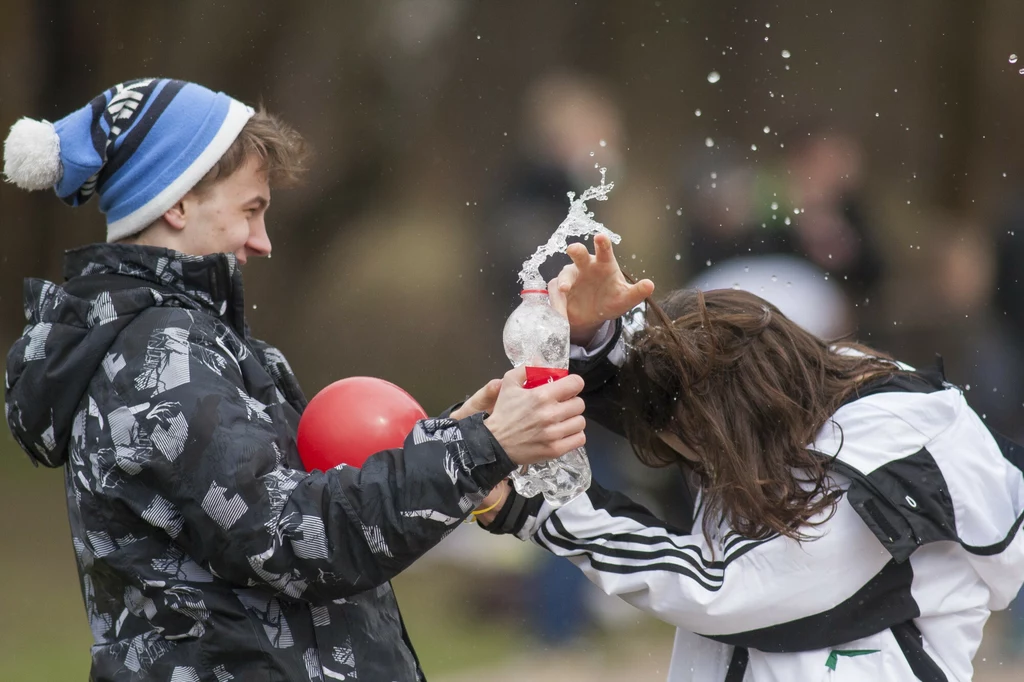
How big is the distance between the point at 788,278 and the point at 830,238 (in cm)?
113

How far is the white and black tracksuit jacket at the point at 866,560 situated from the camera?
226 cm

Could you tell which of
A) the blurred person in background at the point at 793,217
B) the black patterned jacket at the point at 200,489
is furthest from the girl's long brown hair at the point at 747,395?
the blurred person in background at the point at 793,217

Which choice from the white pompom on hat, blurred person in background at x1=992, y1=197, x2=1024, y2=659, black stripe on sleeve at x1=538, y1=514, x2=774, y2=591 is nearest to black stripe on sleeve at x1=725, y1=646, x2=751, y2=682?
black stripe on sleeve at x1=538, y1=514, x2=774, y2=591

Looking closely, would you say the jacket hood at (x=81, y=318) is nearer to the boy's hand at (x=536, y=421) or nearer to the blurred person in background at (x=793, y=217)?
the boy's hand at (x=536, y=421)

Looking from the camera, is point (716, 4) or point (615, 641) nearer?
point (615, 641)

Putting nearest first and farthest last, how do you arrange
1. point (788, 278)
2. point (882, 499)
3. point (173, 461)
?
point (173, 461), point (882, 499), point (788, 278)

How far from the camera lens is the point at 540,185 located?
6402 mm

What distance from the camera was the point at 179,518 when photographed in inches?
71.5

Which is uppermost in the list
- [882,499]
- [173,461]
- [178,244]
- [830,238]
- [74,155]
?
[74,155]

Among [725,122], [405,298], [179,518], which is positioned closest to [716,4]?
[725,122]

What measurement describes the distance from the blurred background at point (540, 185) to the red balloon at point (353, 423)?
10.6ft

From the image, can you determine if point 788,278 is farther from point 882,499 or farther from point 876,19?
point 876,19

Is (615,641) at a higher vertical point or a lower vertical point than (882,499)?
lower

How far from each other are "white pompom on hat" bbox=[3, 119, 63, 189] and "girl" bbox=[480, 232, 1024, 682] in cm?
102
